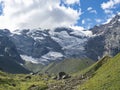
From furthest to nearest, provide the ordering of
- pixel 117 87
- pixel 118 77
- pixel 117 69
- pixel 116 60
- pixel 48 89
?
pixel 48 89
pixel 116 60
pixel 117 69
pixel 118 77
pixel 117 87

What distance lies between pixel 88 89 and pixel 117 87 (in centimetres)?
1599

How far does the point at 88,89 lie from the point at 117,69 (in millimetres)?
14028

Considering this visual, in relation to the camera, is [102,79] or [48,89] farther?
[48,89]

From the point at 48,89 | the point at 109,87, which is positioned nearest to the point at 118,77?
the point at 109,87

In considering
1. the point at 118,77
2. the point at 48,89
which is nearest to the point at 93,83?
the point at 118,77

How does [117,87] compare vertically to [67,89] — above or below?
below

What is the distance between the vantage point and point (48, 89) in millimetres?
172125

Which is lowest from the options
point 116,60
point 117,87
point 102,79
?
point 117,87

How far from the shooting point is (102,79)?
443ft

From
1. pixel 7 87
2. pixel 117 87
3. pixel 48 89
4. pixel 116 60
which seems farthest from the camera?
pixel 7 87

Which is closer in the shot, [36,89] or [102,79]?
[102,79]

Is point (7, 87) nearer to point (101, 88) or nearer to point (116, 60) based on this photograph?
point (116, 60)

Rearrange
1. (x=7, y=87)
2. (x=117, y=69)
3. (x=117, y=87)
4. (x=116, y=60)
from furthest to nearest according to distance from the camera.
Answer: (x=7, y=87) → (x=116, y=60) → (x=117, y=69) → (x=117, y=87)

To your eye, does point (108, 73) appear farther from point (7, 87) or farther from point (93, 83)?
point (7, 87)
